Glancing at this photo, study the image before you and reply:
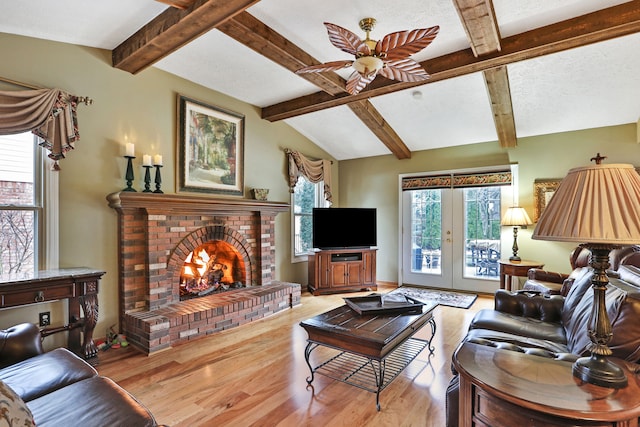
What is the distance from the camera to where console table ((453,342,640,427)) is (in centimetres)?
107

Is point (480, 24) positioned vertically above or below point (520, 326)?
above

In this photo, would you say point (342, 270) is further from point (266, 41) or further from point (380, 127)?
point (266, 41)

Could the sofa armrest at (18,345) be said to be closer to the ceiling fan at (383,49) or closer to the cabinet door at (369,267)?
the ceiling fan at (383,49)

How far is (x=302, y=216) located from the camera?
590 cm

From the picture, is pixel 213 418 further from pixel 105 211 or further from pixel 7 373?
pixel 105 211

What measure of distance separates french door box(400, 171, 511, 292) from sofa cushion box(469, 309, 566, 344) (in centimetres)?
287

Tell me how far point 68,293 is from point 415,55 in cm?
396

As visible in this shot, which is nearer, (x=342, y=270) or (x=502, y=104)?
(x=502, y=104)

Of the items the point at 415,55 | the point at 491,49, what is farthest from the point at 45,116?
the point at 491,49

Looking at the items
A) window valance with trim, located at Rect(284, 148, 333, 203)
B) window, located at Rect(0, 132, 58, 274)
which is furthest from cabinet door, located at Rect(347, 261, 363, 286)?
window, located at Rect(0, 132, 58, 274)

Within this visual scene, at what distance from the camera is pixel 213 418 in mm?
2131

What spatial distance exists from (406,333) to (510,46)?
9.19ft

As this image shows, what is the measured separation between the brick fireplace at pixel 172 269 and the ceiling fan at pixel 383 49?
6.95 feet

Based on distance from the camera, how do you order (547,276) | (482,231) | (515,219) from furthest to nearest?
(482,231) → (515,219) → (547,276)
